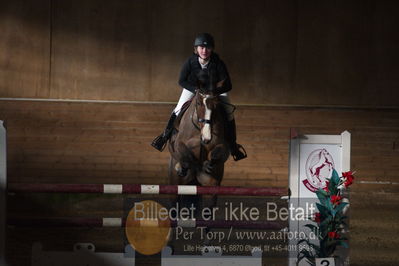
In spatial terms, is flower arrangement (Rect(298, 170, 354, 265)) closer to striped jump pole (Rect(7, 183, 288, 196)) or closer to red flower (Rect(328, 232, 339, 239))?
red flower (Rect(328, 232, 339, 239))

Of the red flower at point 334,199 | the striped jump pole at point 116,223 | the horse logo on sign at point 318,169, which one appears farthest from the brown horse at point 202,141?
the red flower at point 334,199

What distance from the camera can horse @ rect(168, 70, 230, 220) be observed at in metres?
4.96

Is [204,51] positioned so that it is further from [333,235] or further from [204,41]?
[333,235]

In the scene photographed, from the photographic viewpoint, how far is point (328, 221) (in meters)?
4.40

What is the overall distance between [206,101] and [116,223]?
0.97 m

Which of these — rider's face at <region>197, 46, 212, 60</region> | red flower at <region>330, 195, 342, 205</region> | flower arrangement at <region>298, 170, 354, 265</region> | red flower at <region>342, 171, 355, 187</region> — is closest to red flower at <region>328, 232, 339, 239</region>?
flower arrangement at <region>298, 170, 354, 265</region>

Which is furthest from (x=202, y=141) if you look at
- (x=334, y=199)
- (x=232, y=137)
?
(x=334, y=199)

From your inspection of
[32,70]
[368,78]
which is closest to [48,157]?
[32,70]

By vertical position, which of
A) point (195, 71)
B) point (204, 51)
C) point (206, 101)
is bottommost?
point (206, 101)

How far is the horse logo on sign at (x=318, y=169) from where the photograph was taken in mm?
4426

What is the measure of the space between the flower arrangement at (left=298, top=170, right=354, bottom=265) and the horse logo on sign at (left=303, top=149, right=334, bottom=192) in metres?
0.04

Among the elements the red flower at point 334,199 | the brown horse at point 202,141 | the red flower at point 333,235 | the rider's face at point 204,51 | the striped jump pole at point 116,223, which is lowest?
the red flower at point 333,235

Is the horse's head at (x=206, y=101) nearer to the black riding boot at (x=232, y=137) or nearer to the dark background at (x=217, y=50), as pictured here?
the black riding boot at (x=232, y=137)

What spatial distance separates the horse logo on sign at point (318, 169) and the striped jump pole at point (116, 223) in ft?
0.95
